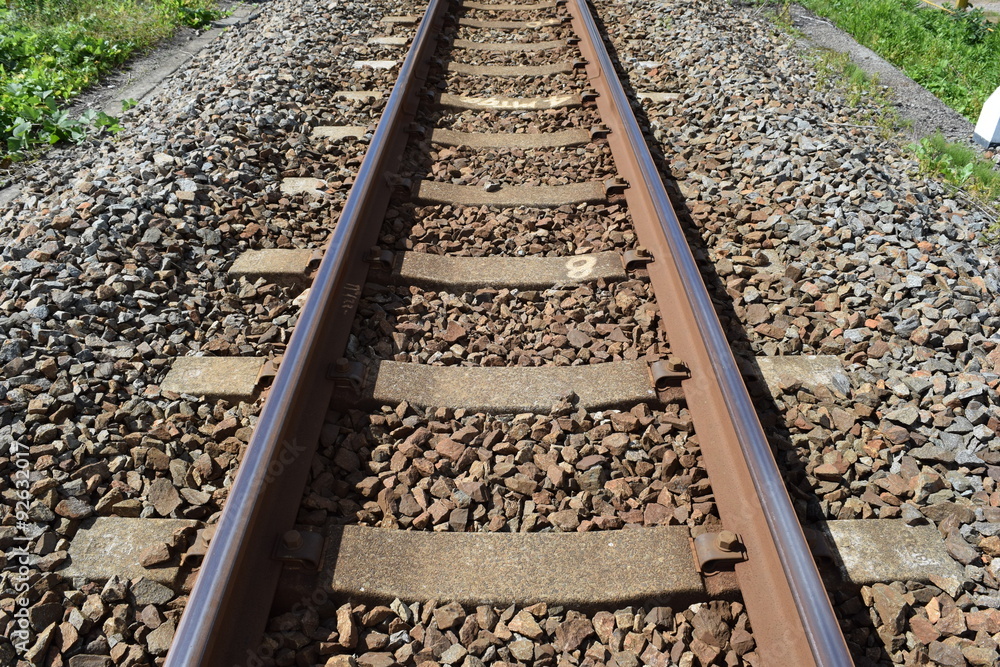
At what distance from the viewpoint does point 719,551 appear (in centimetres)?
204

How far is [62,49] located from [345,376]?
4.91 metres

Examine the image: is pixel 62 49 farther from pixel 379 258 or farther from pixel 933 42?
pixel 933 42

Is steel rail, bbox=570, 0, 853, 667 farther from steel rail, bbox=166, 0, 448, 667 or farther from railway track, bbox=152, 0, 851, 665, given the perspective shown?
steel rail, bbox=166, 0, 448, 667

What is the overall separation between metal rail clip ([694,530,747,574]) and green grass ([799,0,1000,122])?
4767 mm

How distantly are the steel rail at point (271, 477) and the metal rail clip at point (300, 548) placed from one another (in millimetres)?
31

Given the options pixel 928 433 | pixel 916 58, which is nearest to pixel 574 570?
pixel 928 433

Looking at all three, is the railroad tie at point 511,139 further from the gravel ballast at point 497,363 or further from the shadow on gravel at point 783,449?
the shadow on gravel at point 783,449

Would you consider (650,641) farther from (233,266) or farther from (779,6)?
(779,6)

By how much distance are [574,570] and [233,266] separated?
219 centimetres

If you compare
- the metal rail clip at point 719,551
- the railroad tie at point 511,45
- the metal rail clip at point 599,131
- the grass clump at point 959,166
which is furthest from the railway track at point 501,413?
the railroad tie at point 511,45

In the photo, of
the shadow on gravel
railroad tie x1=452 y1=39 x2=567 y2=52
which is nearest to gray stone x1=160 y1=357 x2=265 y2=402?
the shadow on gravel

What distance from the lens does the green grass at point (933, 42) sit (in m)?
5.68

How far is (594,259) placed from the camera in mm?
3414

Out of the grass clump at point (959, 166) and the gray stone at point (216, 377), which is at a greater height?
the grass clump at point (959, 166)
